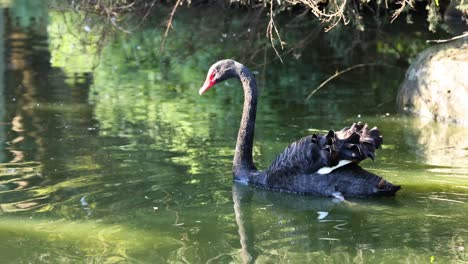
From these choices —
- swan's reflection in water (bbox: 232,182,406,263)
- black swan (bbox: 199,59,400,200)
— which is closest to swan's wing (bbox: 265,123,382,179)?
black swan (bbox: 199,59,400,200)

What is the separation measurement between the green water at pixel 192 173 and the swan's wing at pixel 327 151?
23 centimetres

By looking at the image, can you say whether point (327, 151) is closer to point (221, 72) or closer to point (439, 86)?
point (221, 72)

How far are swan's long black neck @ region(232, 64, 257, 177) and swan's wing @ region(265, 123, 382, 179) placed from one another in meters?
0.36

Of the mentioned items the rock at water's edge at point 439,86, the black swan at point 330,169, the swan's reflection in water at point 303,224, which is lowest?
the swan's reflection in water at point 303,224

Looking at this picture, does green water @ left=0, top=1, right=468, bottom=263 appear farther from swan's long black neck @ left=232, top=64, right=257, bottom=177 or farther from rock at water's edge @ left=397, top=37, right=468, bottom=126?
Answer: rock at water's edge @ left=397, top=37, right=468, bottom=126

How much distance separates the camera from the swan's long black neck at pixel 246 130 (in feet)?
24.1

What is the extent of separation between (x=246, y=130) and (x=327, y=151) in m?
1.21

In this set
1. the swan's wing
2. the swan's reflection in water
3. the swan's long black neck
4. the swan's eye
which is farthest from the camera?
the swan's eye

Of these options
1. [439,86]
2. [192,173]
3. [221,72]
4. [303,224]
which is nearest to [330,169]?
[303,224]

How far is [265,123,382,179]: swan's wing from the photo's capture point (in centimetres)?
638

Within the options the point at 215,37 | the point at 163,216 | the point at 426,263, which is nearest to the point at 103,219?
the point at 163,216

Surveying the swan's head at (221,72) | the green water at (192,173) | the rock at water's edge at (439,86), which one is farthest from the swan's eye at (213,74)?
the rock at water's edge at (439,86)

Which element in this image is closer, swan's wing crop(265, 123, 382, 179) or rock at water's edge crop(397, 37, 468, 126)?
swan's wing crop(265, 123, 382, 179)

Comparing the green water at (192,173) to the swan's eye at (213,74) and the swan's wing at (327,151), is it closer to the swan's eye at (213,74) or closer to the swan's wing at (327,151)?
the swan's wing at (327,151)
